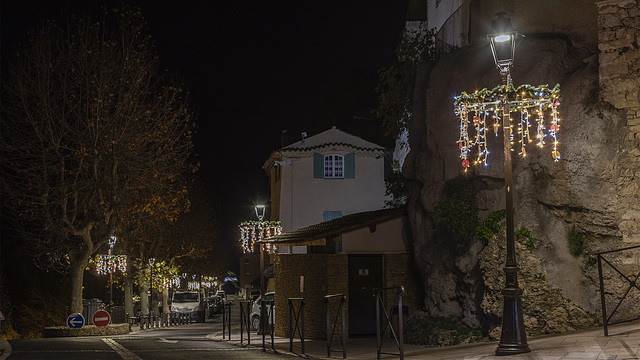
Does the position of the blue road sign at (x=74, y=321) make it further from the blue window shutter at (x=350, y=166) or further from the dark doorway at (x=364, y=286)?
the blue window shutter at (x=350, y=166)

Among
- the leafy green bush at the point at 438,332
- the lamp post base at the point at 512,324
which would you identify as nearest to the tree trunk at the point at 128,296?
the leafy green bush at the point at 438,332

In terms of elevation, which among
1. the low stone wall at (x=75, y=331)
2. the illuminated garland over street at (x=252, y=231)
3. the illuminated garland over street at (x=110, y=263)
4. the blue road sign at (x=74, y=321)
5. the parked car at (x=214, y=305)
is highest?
the illuminated garland over street at (x=252, y=231)

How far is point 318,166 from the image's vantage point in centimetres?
4100

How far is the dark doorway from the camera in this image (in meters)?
Answer: 22.0

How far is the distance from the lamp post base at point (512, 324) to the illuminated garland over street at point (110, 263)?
2848 cm

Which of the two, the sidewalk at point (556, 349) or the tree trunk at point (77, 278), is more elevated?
the tree trunk at point (77, 278)

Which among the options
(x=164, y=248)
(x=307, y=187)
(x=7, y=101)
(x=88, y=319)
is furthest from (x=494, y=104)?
(x=164, y=248)

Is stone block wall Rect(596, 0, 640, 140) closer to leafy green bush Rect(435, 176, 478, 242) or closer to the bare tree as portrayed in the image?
leafy green bush Rect(435, 176, 478, 242)

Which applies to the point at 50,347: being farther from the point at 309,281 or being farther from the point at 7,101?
the point at 7,101

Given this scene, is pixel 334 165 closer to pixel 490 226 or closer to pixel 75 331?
pixel 75 331

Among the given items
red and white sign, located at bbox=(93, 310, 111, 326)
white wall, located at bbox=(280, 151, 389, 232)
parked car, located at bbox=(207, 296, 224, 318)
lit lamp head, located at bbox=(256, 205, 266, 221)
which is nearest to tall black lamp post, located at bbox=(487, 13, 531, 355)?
red and white sign, located at bbox=(93, 310, 111, 326)

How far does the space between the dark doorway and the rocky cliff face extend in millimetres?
2994

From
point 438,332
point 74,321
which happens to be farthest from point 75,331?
point 438,332

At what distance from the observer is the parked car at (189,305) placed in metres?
52.4
